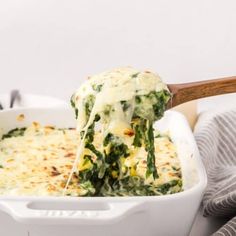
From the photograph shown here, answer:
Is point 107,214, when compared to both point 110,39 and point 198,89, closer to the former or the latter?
point 198,89

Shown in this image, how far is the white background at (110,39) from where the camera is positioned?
3.18m

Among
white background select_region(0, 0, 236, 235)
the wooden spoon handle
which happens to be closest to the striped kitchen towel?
the wooden spoon handle

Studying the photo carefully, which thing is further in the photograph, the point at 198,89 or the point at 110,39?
the point at 110,39

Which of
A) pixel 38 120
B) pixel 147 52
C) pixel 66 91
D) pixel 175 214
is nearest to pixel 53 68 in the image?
pixel 66 91

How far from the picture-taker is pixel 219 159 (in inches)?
84.0

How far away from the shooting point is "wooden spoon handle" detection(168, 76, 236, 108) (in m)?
1.72

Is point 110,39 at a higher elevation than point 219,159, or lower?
higher

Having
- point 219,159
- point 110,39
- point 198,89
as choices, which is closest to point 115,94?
point 198,89

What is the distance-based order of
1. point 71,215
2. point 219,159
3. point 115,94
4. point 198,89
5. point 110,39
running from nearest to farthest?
point 71,215
point 115,94
point 198,89
point 219,159
point 110,39

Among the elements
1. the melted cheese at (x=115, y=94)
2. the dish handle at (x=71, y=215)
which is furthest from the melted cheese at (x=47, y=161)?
the dish handle at (x=71, y=215)

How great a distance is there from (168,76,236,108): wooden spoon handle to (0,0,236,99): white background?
1.43m

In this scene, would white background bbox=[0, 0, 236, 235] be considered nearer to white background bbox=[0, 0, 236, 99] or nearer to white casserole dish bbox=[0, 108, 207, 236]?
white background bbox=[0, 0, 236, 99]

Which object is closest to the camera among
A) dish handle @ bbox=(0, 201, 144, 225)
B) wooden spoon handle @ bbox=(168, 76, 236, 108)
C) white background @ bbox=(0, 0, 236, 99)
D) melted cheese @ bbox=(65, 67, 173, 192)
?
dish handle @ bbox=(0, 201, 144, 225)

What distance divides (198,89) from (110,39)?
1541 mm
